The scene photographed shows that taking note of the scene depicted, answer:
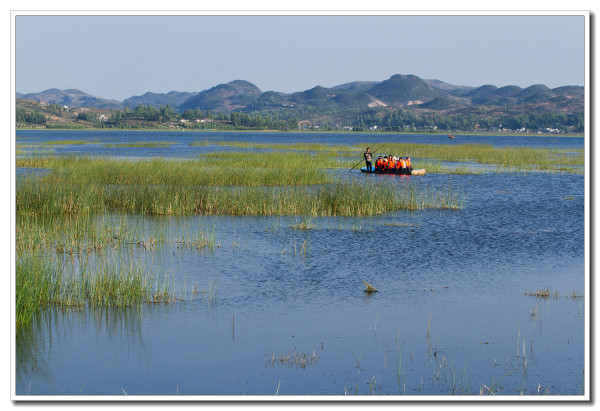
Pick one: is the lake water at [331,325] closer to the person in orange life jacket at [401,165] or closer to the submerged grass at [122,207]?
the submerged grass at [122,207]

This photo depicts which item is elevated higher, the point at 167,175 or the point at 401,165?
the point at 401,165

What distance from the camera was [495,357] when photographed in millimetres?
9453

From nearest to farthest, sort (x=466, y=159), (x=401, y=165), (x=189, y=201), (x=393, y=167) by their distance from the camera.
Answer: (x=189, y=201)
(x=401, y=165)
(x=393, y=167)
(x=466, y=159)

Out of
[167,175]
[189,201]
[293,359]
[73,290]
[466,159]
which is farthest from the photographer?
[466,159]

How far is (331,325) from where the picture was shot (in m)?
10.8

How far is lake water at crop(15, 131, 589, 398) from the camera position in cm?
852

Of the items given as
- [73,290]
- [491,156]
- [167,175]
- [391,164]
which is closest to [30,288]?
[73,290]

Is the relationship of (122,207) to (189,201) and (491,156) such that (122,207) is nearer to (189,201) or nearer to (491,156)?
(189,201)

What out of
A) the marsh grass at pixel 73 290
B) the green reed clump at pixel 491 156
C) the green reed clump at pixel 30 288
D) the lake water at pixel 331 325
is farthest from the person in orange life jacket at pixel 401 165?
the green reed clump at pixel 30 288

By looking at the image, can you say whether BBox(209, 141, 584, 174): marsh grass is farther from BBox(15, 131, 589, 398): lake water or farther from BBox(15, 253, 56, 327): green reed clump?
BBox(15, 253, 56, 327): green reed clump
